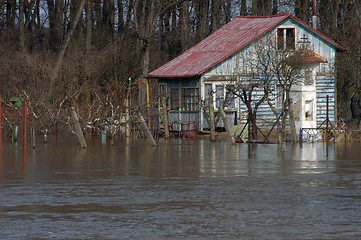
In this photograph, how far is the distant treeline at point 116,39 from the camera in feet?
139

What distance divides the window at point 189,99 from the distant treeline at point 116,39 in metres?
2.96

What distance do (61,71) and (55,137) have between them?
7783 mm

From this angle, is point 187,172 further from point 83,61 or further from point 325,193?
point 83,61

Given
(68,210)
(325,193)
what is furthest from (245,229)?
(325,193)

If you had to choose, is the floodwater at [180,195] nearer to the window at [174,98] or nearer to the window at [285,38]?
the window at [285,38]

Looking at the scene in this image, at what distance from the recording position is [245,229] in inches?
441

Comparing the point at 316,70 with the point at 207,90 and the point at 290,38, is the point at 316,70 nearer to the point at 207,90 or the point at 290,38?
the point at 290,38

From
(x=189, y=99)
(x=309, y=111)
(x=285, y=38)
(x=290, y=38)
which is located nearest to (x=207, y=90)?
(x=189, y=99)

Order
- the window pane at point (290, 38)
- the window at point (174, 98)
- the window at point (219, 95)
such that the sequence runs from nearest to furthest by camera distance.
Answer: the window pane at point (290, 38)
the window at point (219, 95)
the window at point (174, 98)

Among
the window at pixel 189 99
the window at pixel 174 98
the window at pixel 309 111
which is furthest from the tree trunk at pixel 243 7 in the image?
the window at pixel 309 111

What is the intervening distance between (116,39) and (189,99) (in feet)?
75.0

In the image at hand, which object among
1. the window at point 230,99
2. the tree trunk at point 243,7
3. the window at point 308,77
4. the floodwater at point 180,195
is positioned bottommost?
the floodwater at point 180,195

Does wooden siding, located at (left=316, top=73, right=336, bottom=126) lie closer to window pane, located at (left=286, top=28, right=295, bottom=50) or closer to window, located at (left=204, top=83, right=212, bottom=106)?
window pane, located at (left=286, top=28, right=295, bottom=50)

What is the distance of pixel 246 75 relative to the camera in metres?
38.1
